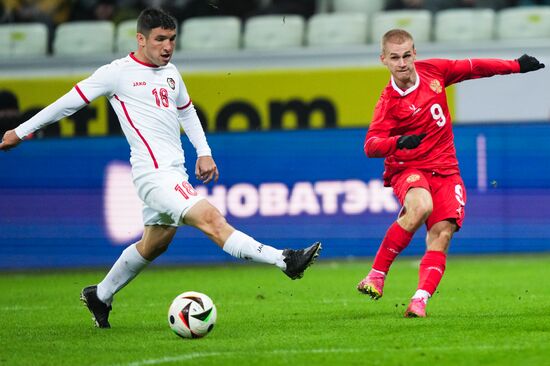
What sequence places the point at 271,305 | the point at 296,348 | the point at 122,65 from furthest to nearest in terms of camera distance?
1. the point at 271,305
2. the point at 122,65
3. the point at 296,348

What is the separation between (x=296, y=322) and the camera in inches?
330

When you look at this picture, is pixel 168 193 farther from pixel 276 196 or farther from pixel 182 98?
pixel 276 196

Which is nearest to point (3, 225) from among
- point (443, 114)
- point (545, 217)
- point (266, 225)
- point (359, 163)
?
point (266, 225)

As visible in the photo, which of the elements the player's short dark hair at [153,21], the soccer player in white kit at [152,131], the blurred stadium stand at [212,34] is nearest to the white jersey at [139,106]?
the soccer player in white kit at [152,131]

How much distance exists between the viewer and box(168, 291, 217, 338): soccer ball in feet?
24.5

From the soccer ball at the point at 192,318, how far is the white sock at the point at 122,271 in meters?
0.80

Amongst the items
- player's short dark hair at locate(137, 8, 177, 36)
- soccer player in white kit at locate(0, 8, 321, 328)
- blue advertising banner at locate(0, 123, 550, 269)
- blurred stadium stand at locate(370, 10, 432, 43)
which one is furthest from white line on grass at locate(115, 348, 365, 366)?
blurred stadium stand at locate(370, 10, 432, 43)

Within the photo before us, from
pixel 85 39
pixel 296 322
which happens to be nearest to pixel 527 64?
pixel 296 322

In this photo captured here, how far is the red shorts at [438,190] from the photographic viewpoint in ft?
27.2

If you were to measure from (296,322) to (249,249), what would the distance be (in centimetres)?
112

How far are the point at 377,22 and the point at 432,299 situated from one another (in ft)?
25.0

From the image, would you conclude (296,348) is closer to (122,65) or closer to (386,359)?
(386,359)

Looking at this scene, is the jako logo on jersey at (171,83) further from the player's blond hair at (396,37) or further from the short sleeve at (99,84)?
the player's blond hair at (396,37)

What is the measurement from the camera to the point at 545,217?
14.0 m
